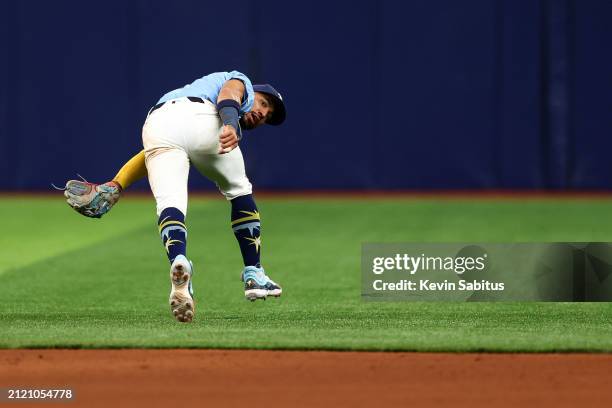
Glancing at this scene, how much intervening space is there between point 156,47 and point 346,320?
449 inches

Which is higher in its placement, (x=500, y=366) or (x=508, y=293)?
(x=508, y=293)

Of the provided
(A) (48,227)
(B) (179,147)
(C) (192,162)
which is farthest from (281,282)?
(A) (48,227)

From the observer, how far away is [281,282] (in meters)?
8.95

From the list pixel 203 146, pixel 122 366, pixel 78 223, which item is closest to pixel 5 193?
pixel 78 223

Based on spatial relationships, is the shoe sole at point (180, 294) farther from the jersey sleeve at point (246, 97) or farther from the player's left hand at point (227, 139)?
the jersey sleeve at point (246, 97)

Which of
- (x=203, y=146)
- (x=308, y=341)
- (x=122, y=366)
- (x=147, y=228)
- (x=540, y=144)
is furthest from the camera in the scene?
(x=540, y=144)

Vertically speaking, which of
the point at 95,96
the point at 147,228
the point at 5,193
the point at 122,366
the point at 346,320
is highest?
the point at 95,96

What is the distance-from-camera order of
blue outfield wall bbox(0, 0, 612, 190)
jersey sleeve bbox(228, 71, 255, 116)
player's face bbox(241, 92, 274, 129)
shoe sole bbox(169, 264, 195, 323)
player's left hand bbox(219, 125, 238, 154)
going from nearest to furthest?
shoe sole bbox(169, 264, 195, 323), player's left hand bbox(219, 125, 238, 154), jersey sleeve bbox(228, 71, 255, 116), player's face bbox(241, 92, 274, 129), blue outfield wall bbox(0, 0, 612, 190)

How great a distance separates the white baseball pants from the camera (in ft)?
21.9

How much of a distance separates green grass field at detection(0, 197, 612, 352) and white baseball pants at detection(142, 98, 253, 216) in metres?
0.73

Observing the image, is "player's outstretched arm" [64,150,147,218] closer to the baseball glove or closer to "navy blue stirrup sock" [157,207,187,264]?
the baseball glove

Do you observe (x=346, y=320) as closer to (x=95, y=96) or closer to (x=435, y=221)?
(x=435, y=221)

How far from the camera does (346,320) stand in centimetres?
697

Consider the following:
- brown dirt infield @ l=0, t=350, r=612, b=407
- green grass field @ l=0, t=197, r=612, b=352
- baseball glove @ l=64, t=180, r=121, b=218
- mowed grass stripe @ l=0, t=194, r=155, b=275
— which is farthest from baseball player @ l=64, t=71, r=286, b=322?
mowed grass stripe @ l=0, t=194, r=155, b=275
